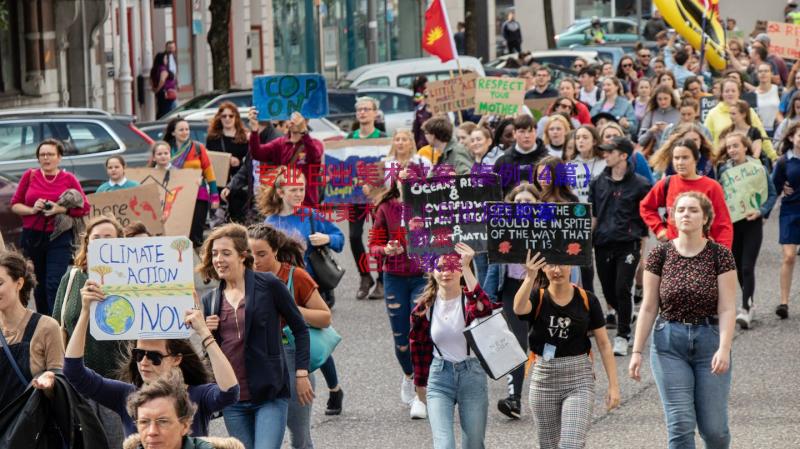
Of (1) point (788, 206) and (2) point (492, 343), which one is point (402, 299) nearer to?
(2) point (492, 343)

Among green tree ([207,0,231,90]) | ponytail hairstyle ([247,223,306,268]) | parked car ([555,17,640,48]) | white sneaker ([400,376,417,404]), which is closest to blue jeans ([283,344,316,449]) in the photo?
ponytail hairstyle ([247,223,306,268])

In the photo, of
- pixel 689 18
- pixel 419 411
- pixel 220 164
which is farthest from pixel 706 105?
pixel 419 411

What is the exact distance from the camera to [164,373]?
21.1 feet

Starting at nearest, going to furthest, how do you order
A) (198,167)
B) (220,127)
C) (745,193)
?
1. (745,193)
2. (198,167)
3. (220,127)

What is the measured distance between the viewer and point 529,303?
779cm

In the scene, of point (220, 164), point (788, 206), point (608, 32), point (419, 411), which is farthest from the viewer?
point (608, 32)

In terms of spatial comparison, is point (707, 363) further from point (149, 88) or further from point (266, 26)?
point (266, 26)

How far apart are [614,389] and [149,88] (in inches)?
979

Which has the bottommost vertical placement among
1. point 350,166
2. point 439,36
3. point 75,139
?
point 350,166

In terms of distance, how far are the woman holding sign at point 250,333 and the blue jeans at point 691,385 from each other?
1.82m

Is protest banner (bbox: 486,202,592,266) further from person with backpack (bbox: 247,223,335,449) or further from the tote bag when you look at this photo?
person with backpack (bbox: 247,223,335,449)

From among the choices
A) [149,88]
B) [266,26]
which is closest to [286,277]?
[149,88]

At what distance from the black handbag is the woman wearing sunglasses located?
3.45 meters

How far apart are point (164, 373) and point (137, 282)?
59 cm
